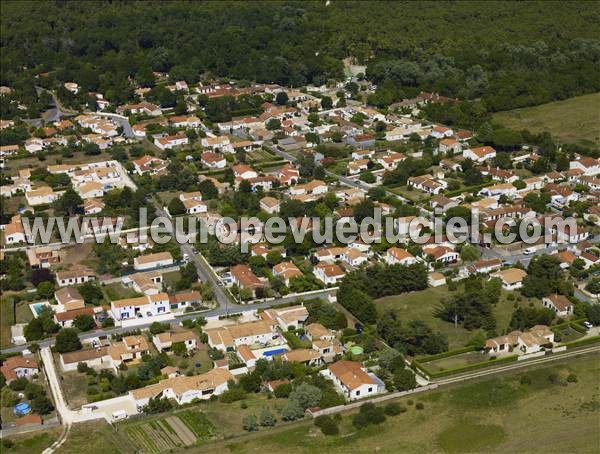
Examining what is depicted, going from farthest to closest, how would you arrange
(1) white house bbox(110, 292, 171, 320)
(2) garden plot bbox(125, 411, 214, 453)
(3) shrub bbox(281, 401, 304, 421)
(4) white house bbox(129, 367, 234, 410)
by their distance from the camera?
(1) white house bbox(110, 292, 171, 320)
(4) white house bbox(129, 367, 234, 410)
(3) shrub bbox(281, 401, 304, 421)
(2) garden plot bbox(125, 411, 214, 453)

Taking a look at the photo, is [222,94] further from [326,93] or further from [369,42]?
[369,42]

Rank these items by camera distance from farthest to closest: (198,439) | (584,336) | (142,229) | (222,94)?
(222,94) < (142,229) < (584,336) < (198,439)

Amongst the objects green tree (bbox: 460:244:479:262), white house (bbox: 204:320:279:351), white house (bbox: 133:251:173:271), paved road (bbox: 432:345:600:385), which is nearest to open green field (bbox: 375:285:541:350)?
paved road (bbox: 432:345:600:385)

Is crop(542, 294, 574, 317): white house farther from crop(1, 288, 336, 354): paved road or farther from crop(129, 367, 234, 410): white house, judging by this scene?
crop(129, 367, 234, 410): white house

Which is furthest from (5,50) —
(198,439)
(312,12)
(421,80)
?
(198,439)

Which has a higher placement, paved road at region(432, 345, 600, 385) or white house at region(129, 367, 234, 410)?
white house at region(129, 367, 234, 410)

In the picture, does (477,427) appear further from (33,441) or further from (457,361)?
(33,441)

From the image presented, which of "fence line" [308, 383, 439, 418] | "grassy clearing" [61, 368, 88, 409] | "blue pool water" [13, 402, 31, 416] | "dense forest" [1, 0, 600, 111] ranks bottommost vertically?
"fence line" [308, 383, 439, 418]

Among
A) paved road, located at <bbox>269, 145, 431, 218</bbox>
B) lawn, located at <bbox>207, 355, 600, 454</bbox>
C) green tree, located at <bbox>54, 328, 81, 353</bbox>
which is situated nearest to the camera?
lawn, located at <bbox>207, 355, 600, 454</bbox>
